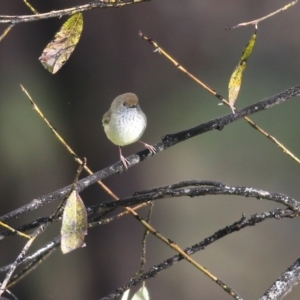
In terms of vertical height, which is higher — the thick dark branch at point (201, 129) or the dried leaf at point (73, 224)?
the thick dark branch at point (201, 129)

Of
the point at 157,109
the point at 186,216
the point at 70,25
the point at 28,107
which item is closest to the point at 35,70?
the point at 28,107

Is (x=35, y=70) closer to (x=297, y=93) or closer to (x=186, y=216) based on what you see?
(x=186, y=216)

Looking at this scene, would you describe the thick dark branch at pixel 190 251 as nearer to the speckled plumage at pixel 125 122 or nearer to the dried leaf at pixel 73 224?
the dried leaf at pixel 73 224

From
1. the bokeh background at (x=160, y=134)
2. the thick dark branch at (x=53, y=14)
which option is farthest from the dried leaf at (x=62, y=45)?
the bokeh background at (x=160, y=134)

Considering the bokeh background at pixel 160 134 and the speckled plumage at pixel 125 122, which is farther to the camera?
the bokeh background at pixel 160 134

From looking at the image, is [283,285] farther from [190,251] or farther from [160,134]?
[160,134]

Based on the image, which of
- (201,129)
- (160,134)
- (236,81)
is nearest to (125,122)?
(160,134)

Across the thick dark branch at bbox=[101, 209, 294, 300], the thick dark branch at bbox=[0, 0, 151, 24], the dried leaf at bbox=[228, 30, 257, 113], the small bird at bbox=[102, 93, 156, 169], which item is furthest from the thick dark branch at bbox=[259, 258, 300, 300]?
the small bird at bbox=[102, 93, 156, 169]

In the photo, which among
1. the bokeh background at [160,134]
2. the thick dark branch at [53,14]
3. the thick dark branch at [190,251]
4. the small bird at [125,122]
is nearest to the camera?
the thick dark branch at [53,14]
